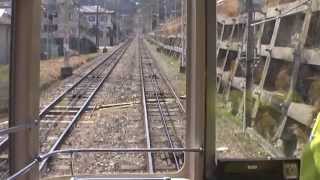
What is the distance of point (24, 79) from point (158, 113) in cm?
64

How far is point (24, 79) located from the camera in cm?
245

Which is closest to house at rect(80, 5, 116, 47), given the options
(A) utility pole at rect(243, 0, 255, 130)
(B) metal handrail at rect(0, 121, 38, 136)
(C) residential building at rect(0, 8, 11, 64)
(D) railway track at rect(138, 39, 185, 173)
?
(D) railway track at rect(138, 39, 185, 173)

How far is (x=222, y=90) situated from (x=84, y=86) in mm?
659

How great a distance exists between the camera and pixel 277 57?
2531 mm

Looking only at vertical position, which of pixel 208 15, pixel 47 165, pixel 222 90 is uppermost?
pixel 208 15

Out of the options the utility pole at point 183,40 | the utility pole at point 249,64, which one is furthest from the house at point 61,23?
the utility pole at point 249,64

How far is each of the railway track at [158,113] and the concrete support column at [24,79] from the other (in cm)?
49

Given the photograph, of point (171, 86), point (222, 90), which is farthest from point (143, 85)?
point (222, 90)

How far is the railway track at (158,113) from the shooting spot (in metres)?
2.56

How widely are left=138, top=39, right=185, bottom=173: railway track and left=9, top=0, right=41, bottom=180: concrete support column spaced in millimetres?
494

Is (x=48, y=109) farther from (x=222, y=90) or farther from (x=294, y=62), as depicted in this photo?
(x=294, y=62)

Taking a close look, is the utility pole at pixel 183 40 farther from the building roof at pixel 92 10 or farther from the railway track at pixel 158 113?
the building roof at pixel 92 10

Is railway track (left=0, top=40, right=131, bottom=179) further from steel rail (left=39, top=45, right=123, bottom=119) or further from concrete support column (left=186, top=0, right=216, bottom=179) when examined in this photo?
concrete support column (left=186, top=0, right=216, bottom=179)

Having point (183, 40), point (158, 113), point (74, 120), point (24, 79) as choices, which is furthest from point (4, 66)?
point (183, 40)
